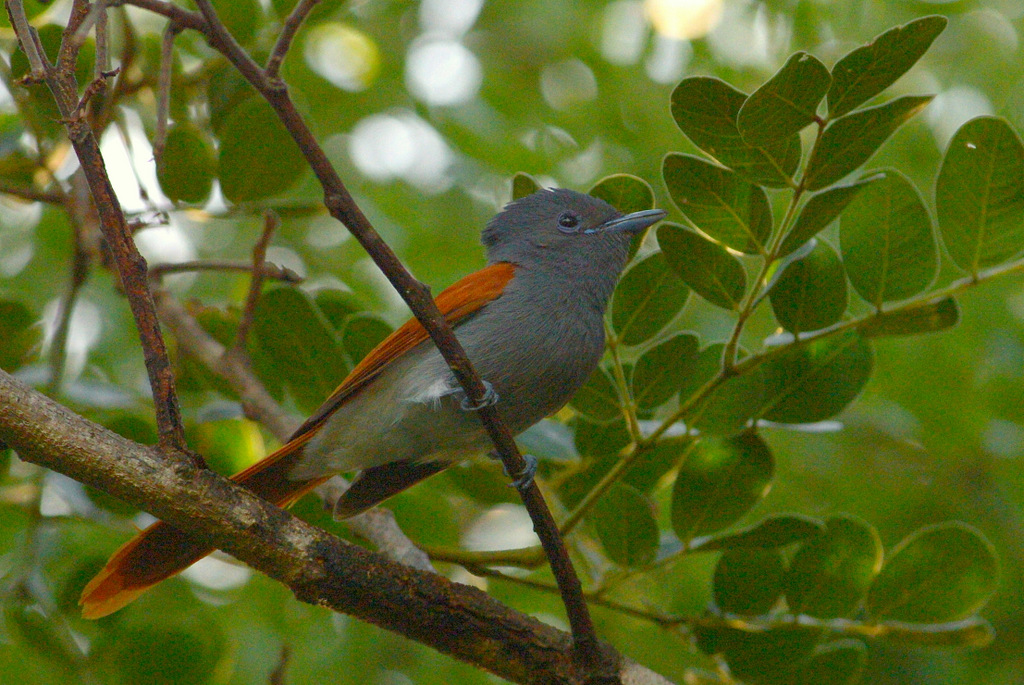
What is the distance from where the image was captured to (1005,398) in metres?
4.32

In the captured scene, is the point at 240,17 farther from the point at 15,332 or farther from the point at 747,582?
the point at 747,582

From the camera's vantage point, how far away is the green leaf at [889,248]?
9.64 ft

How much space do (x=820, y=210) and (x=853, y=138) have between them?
0.20 m

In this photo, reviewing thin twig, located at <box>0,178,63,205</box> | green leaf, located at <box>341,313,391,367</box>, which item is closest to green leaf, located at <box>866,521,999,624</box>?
green leaf, located at <box>341,313,391,367</box>

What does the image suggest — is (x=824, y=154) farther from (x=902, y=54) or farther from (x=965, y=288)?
(x=965, y=288)

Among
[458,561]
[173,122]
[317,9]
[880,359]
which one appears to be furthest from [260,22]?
[880,359]

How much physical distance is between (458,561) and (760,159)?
59.0 inches

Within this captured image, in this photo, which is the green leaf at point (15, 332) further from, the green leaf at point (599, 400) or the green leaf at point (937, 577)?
the green leaf at point (937, 577)

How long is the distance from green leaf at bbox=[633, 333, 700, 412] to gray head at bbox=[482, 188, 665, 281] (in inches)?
18.4

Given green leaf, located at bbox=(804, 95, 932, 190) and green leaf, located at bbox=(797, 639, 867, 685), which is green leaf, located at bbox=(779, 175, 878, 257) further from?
green leaf, located at bbox=(797, 639, 867, 685)

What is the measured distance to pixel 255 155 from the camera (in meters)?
3.43

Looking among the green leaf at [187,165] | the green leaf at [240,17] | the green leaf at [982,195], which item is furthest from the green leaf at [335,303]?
the green leaf at [982,195]

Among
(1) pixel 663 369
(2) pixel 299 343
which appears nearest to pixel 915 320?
(1) pixel 663 369

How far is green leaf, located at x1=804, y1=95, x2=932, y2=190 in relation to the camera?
8.38 ft
